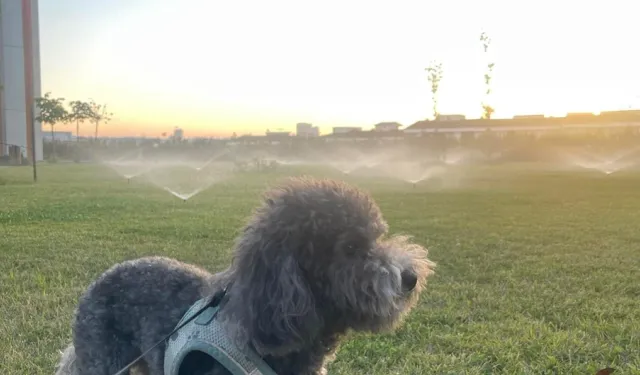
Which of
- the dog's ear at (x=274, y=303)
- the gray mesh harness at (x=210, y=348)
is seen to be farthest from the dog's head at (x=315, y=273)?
the gray mesh harness at (x=210, y=348)

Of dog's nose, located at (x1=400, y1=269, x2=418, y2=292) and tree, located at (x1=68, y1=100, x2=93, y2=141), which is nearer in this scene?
dog's nose, located at (x1=400, y1=269, x2=418, y2=292)

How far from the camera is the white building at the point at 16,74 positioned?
39.9 m

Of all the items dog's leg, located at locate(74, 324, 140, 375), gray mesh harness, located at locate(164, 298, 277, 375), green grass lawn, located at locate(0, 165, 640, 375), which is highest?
gray mesh harness, located at locate(164, 298, 277, 375)

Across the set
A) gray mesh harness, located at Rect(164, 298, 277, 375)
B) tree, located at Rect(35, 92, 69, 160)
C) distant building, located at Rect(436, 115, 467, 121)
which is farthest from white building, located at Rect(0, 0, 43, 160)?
gray mesh harness, located at Rect(164, 298, 277, 375)

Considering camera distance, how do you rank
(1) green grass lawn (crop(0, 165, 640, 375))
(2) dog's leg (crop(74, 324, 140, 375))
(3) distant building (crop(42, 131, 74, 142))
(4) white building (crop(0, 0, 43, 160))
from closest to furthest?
(2) dog's leg (crop(74, 324, 140, 375)), (1) green grass lawn (crop(0, 165, 640, 375)), (4) white building (crop(0, 0, 43, 160)), (3) distant building (crop(42, 131, 74, 142))

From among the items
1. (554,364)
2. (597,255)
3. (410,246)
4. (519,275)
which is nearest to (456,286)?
(519,275)

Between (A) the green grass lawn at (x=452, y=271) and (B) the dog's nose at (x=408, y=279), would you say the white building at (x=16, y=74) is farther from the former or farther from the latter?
(B) the dog's nose at (x=408, y=279)

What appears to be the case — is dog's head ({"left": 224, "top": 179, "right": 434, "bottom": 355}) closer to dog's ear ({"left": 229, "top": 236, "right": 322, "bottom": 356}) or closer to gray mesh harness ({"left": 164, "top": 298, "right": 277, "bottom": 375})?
dog's ear ({"left": 229, "top": 236, "right": 322, "bottom": 356})

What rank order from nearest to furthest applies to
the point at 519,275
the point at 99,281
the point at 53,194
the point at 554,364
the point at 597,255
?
the point at 99,281, the point at 554,364, the point at 519,275, the point at 597,255, the point at 53,194

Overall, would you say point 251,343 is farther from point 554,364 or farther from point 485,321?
point 485,321

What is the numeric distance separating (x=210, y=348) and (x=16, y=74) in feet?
144

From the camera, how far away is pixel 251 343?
2512 mm

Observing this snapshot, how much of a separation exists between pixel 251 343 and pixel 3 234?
307 inches

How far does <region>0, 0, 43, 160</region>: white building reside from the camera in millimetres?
39938
